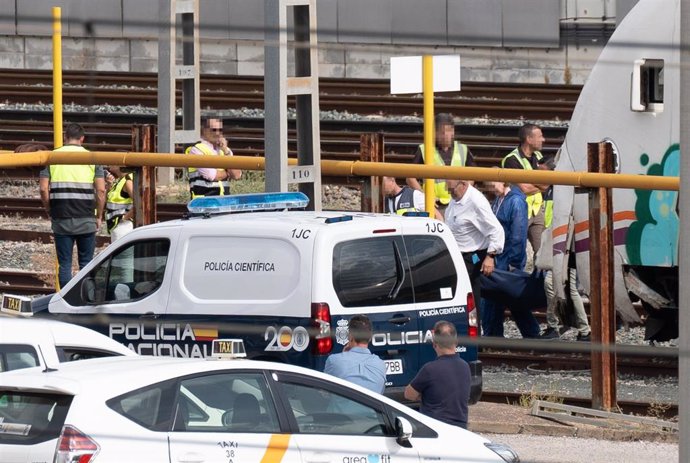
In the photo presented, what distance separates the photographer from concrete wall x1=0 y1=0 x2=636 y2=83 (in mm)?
23984

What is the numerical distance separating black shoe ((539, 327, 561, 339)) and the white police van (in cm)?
251

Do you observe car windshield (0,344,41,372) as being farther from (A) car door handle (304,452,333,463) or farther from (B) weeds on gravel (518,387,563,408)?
(B) weeds on gravel (518,387,563,408)

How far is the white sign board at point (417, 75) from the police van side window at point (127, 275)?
276 cm

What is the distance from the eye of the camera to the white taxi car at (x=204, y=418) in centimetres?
639

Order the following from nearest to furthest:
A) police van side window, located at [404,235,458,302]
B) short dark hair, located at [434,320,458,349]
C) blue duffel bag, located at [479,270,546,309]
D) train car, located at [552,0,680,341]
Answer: short dark hair, located at [434,320,458,349] → police van side window, located at [404,235,458,302] → train car, located at [552,0,680,341] → blue duffel bag, located at [479,270,546,309]

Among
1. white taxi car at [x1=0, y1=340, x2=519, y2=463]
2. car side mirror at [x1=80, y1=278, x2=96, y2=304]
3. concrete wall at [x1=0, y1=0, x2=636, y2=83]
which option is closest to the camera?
white taxi car at [x1=0, y1=340, x2=519, y2=463]

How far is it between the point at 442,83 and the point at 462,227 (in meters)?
1.24

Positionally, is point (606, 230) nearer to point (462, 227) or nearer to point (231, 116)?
point (462, 227)

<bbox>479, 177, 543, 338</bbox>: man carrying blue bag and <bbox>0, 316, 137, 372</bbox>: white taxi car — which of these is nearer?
<bbox>0, 316, 137, 372</bbox>: white taxi car

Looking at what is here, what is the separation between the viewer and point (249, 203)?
9805 mm

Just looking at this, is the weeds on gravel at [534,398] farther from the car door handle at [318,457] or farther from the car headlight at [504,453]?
the car door handle at [318,457]

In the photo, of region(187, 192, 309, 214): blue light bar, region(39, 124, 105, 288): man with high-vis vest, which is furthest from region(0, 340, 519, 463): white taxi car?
region(39, 124, 105, 288): man with high-vis vest

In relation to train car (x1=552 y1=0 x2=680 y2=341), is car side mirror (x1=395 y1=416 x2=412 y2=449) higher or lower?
lower

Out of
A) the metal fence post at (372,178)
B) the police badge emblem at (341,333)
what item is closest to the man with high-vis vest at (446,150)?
the metal fence post at (372,178)
